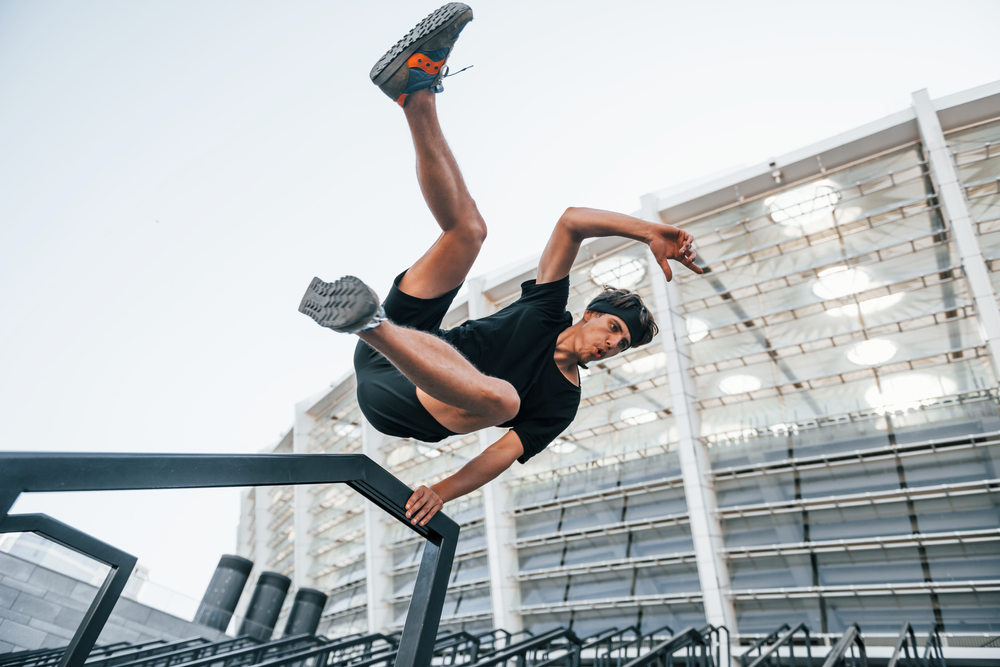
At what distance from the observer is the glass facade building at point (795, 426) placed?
10766mm

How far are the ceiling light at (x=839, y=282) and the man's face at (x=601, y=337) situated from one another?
40.2ft

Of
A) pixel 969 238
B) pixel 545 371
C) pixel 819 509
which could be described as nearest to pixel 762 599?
pixel 819 509

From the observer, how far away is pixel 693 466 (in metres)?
12.6

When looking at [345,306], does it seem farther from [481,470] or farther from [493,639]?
[493,639]

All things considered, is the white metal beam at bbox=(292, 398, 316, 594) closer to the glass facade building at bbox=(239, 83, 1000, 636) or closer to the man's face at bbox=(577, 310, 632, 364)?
Result: the glass facade building at bbox=(239, 83, 1000, 636)

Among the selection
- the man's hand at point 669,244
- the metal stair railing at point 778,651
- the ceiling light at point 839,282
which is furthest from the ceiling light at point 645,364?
the man's hand at point 669,244

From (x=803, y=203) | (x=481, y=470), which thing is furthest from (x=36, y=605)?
(x=803, y=203)

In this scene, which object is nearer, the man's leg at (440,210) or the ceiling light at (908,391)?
the man's leg at (440,210)

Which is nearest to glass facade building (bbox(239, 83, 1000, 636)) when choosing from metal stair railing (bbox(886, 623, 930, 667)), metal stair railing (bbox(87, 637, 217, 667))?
metal stair railing (bbox(886, 623, 930, 667))

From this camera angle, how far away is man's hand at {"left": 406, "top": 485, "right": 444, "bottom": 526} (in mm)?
2129

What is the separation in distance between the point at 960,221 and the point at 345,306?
13323 mm

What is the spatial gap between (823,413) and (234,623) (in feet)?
46.2

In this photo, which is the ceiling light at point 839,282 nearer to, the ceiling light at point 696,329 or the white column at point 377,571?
the ceiling light at point 696,329

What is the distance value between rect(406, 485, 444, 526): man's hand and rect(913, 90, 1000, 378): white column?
1175 centimetres
